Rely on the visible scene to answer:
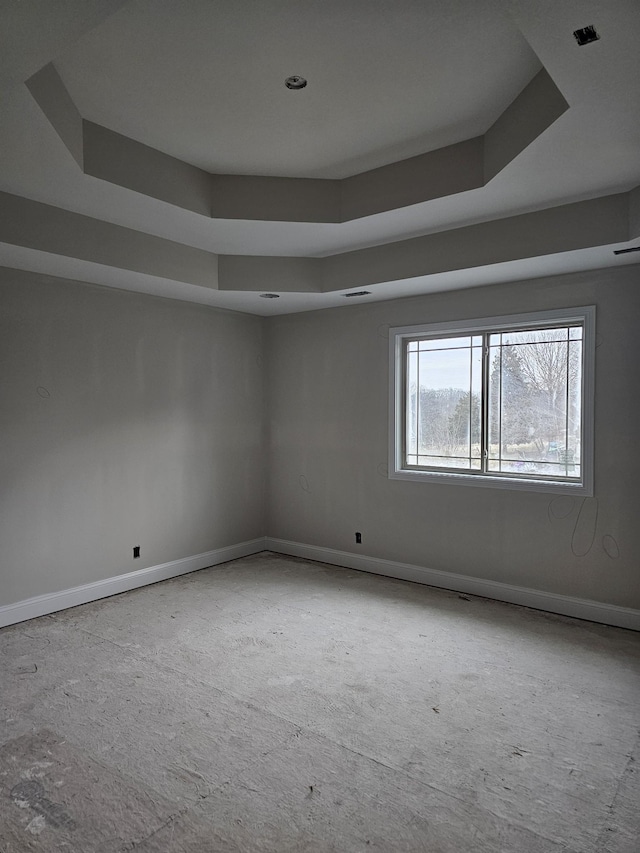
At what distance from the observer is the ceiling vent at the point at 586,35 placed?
173cm

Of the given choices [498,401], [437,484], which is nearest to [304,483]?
[437,484]

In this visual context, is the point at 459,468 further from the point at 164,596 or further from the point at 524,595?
the point at 164,596

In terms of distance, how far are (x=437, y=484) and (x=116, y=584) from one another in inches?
107

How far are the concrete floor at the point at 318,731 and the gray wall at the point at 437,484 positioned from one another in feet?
1.52

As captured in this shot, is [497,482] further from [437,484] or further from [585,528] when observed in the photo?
[585,528]

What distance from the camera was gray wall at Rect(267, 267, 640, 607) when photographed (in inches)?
151

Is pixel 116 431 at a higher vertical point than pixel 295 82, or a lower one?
lower

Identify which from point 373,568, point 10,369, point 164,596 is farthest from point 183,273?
point 373,568

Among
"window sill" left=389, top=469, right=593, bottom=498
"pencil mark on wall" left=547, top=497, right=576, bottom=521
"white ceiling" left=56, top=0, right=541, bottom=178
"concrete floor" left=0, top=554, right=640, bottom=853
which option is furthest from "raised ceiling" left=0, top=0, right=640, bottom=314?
"concrete floor" left=0, top=554, right=640, bottom=853

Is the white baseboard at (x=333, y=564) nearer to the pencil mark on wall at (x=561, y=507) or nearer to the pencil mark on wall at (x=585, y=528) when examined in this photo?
the pencil mark on wall at (x=585, y=528)

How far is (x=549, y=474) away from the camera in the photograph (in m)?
4.25

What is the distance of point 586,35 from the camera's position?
1.76 m

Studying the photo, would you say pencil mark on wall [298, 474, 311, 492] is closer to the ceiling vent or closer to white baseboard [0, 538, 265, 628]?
white baseboard [0, 538, 265, 628]

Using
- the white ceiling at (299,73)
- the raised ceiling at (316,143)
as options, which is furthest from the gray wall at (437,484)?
the white ceiling at (299,73)
